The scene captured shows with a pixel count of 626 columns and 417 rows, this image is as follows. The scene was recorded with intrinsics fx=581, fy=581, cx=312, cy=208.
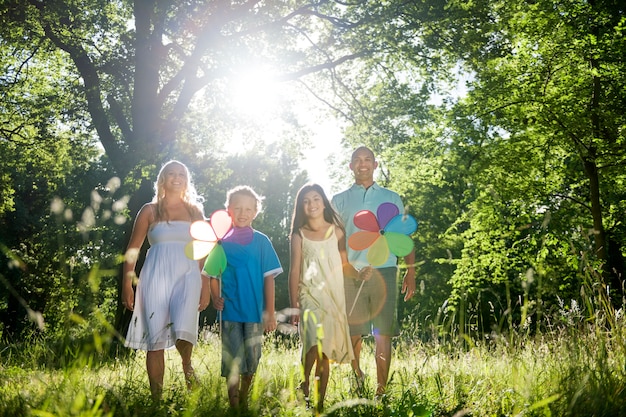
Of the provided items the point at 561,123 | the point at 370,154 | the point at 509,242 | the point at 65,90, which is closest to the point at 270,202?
the point at 509,242

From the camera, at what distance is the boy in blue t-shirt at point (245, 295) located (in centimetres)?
428

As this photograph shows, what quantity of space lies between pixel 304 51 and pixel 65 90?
5.90m

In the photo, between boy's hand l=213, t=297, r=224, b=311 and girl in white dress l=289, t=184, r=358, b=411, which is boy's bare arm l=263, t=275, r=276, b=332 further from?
boy's hand l=213, t=297, r=224, b=311

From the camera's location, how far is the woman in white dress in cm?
442

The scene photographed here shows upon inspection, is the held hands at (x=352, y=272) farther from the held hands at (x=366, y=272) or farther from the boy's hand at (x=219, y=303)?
the boy's hand at (x=219, y=303)

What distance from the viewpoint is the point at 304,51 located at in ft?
45.1

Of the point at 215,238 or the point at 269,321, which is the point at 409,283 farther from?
the point at 215,238

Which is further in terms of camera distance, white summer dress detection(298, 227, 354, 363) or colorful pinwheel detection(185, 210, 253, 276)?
colorful pinwheel detection(185, 210, 253, 276)

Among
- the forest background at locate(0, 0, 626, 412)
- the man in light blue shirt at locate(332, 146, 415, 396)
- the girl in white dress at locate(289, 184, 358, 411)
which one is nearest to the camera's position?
the girl in white dress at locate(289, 184, 358, 411)

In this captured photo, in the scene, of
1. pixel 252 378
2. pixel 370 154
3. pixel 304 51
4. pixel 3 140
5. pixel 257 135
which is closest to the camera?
pixel 252 378

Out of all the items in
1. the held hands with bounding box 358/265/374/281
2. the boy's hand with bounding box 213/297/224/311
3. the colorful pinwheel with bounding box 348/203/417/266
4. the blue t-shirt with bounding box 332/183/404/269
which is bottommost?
the boy's hand with bounding box 213/297/224/311

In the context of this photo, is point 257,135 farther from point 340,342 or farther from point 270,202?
point 270,202

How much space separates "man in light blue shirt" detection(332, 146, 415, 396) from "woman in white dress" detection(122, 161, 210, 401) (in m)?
1.30

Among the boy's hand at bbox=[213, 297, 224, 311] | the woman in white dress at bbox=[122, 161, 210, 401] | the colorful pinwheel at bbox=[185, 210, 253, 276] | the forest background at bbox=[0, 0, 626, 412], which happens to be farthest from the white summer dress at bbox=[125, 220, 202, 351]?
the forest background at bbox=[0, 0, 626, 412]
